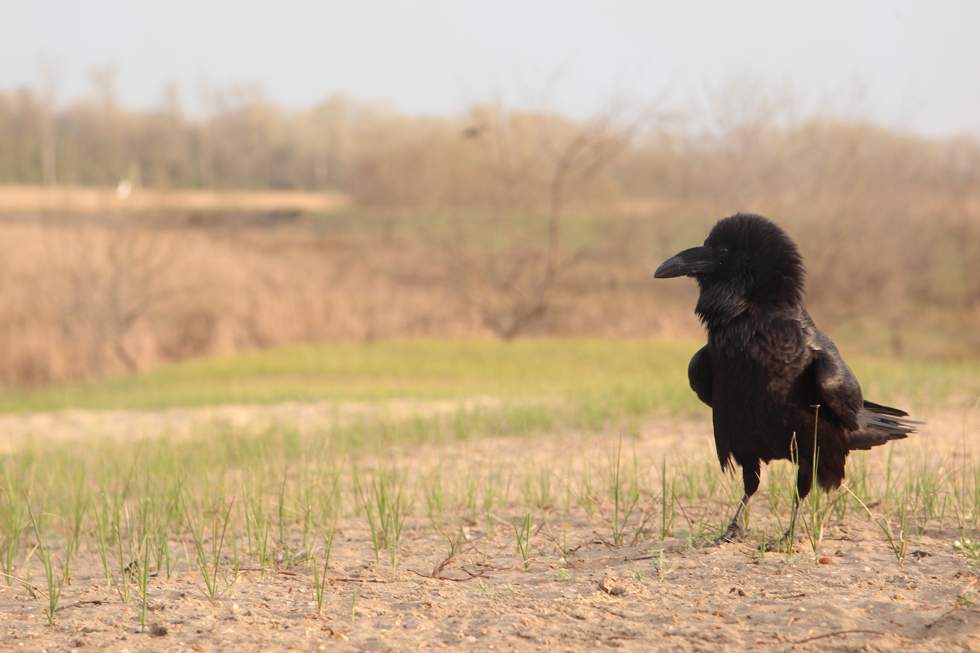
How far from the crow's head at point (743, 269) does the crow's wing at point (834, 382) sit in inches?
7.1

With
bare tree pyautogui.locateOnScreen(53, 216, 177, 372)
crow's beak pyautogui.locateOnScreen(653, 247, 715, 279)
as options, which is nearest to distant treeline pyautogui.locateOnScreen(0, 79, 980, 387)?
bare tree pyautogui.locateOnScreen(53, 216, 177, 372)

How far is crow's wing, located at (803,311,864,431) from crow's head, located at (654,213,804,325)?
181mm

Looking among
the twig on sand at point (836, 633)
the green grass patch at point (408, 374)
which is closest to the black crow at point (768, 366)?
the twig on sand at point (836, 633)

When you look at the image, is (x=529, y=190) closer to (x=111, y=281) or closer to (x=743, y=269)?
(x=111, y=281)

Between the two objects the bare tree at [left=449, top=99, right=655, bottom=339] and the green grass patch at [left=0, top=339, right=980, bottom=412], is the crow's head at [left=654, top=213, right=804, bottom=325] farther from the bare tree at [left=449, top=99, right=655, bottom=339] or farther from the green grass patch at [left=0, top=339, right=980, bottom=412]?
the bare tree at [left=449, top=99, right=655, bottom=339]

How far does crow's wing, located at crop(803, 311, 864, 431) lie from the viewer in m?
3.02

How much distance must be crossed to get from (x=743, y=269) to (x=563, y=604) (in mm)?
1632

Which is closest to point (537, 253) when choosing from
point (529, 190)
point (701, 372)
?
point (529, 190)

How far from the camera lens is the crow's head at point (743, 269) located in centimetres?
318

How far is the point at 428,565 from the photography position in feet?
10.7

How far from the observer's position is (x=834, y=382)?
9.89 feet

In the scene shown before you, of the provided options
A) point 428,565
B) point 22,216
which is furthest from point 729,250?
point 22,216

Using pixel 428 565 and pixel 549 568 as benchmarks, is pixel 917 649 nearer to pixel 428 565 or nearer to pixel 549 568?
pixel 549 568

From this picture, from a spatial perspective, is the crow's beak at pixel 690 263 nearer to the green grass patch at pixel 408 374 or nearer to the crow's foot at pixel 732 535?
the crow's foot at pixel 732 535
